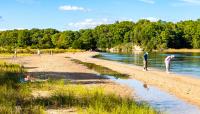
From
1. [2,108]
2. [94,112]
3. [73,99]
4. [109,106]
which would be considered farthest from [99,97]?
[2,108]

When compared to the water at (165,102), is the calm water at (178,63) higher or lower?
lower

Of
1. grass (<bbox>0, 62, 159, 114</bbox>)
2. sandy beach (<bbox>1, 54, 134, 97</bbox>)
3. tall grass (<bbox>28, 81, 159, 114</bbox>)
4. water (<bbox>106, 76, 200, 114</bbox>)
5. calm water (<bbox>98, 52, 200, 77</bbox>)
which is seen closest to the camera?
grass (<bbox>0, 62, 159, 114</bbox>)

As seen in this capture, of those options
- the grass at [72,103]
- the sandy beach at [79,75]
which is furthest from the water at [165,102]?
the grass at [72,103]

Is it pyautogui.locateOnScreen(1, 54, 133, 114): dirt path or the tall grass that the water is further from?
the tall grass

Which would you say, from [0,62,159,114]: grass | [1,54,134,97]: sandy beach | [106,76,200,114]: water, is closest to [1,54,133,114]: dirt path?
[1,54,134,97]: sandy beach

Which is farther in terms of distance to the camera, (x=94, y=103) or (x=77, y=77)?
(x=77, y=77)

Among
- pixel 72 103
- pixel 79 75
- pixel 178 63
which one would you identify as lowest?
pixel 178 63

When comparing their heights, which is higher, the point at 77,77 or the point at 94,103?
the point at 94,103

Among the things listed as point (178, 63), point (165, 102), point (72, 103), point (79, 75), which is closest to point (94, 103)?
point (72, 103)

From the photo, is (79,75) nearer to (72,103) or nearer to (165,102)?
(165,102)

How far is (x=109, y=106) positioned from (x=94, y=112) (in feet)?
5.90

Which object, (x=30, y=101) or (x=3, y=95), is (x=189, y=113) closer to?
(x=30, y=101)

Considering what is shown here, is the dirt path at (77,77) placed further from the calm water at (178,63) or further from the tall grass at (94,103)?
the calm water at (178,63)

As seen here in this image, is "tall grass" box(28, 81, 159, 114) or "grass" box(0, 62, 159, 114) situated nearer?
"grass" box(0, 62, 159, 114)
